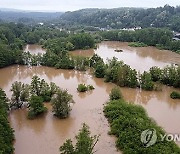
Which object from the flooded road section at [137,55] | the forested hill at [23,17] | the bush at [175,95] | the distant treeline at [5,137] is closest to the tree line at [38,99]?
the distant treeline at [5,137]

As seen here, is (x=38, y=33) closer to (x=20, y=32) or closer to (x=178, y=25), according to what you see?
(x=20, y=32)

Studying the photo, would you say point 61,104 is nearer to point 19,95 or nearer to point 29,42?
point 19,95

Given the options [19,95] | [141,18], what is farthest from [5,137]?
[141,18]

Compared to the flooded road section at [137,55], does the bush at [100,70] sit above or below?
above

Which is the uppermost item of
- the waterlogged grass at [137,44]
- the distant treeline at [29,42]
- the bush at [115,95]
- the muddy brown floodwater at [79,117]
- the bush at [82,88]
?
the distant treeline at [29,42]

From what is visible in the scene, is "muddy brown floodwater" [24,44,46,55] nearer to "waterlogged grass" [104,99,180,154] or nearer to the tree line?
the tree line

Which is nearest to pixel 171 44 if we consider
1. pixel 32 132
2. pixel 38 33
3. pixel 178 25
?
pixel 178 25

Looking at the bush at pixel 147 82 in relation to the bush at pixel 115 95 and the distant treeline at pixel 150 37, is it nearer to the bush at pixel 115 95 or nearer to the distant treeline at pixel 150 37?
the bush at pixel 115 95
